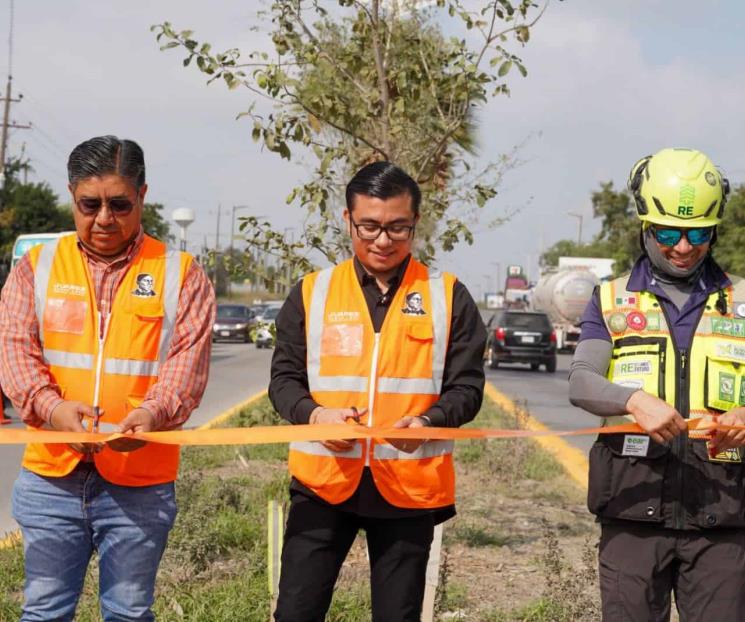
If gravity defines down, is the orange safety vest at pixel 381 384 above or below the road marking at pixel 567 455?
above

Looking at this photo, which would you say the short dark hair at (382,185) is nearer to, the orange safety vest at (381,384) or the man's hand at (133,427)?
the orange safety vest at (381,384)

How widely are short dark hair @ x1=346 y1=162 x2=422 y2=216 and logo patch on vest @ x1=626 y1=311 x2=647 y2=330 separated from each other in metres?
0.79

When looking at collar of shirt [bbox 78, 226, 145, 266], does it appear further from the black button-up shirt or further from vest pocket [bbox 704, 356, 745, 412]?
vest pocket [bbox 704, 356, 745, 412]

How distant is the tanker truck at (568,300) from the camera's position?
150 feet

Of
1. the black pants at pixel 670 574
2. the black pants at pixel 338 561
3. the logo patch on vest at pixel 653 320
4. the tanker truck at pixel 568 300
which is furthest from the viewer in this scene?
the tanker truck at pixel 568 300

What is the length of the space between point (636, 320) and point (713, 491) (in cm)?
55

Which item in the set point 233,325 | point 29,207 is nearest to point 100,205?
point 233,325

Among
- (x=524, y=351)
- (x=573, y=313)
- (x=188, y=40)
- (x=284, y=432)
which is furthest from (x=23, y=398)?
(x=573, y=313)

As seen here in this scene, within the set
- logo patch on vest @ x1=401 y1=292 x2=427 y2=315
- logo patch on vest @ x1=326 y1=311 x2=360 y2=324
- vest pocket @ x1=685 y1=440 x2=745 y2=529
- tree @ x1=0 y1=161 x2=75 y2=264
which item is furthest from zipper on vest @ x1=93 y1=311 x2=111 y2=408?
tree @ x1=0 y1=161 x2=75 y2=264

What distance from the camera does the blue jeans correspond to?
382 centimetres

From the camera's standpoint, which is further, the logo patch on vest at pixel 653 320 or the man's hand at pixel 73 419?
the logo patch on vest at pixel 653 320

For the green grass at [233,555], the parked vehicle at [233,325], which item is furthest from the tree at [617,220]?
the green grass at [233,555]

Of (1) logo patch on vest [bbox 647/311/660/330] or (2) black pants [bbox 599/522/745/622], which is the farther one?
(1) logo patch on vest [bbox 647/311/660/330]

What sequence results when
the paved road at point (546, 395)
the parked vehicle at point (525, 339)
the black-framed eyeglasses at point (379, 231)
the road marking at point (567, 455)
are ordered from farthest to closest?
1. the parked vehicle at point (525, 339)
2. the paved road at point (546, 395)
3. the road marking at point (567, 455)
4. the black-framed eyeglasses at point (379, 231)
